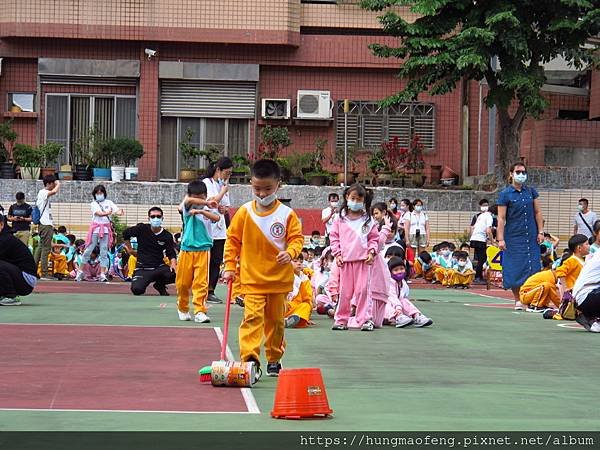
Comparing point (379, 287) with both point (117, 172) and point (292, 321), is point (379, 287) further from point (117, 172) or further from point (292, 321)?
point (117, 172)

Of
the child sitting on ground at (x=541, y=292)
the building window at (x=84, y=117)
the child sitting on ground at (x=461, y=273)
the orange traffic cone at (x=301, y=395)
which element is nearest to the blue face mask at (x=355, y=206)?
the child sitting on ground at (x=541, y=292)

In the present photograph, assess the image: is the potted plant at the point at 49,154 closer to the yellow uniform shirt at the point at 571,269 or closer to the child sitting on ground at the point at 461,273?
the child sitting on ground at the point at 461,273

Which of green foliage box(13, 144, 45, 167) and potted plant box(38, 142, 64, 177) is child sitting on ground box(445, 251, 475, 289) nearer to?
potted plant box(38, 142, 64, 177)

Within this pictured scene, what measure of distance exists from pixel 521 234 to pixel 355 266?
3.93 meters

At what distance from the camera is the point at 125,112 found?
125 ft

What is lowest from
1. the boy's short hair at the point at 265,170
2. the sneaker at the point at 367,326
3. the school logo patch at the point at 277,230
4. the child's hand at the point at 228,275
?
the sneaker at the point at 367,326

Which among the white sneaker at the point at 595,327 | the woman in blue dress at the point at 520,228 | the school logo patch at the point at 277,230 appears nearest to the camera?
the school logo patch at the point at 277,230

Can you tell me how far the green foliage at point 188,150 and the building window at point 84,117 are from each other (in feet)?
5.52

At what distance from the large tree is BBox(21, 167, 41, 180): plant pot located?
900cm

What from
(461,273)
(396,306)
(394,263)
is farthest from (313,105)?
(396,306)

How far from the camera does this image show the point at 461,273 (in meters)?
27.2

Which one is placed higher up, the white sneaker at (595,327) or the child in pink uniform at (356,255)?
the child in pink uniform at (356,255)

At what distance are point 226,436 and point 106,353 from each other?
467 cm

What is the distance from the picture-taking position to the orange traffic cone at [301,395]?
345 inches
